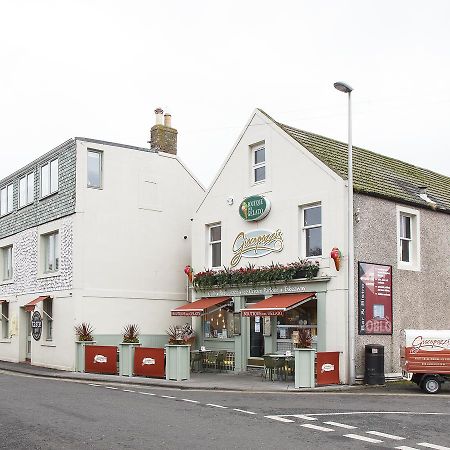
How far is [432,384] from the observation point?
17.7 m

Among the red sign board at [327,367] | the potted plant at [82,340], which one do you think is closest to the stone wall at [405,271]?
the red sign board at [327,367]

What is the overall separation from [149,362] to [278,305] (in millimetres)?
4668

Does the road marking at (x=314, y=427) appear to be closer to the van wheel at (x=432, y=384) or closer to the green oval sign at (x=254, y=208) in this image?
the van wheel at (x=432, y=384)

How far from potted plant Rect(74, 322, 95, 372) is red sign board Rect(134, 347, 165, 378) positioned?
9.69ft

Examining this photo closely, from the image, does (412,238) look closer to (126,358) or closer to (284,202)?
(284,202)

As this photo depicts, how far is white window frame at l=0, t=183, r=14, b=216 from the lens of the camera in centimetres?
3253

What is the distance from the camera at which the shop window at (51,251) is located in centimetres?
2789

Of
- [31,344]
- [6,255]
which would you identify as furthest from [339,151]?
[6,255]

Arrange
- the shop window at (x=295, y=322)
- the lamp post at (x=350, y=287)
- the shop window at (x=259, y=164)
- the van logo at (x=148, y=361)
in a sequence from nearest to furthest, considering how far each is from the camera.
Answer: the lamp post at (x=350, y=287)
the shop window at (x=295, y=322)
the van logo at (x=148, y=361)
the shop window at (x=259, y=164)

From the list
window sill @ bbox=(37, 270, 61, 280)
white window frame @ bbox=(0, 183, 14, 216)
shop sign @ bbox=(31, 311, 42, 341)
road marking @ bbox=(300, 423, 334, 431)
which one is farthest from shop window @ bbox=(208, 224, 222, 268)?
road marking @ bbox=(300, 423, 334, 431)

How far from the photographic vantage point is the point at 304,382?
18.3 metres

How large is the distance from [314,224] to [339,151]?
3516mm

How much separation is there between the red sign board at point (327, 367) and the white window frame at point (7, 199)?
748 inches

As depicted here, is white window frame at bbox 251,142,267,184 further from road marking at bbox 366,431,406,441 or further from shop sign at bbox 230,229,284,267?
road marking at bbox 366,431,406,441
